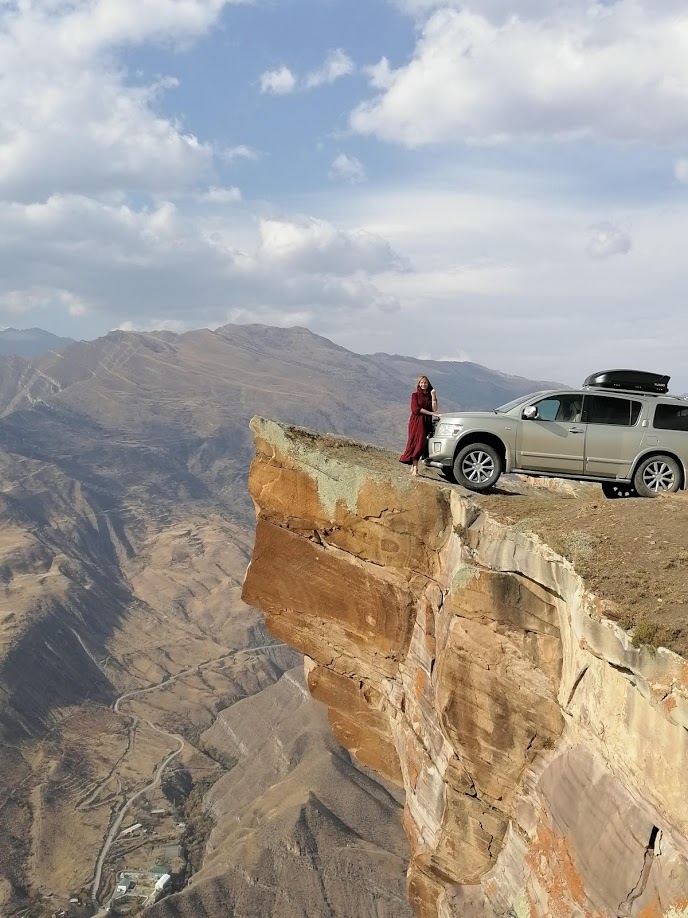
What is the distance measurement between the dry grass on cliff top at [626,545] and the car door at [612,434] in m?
0.93

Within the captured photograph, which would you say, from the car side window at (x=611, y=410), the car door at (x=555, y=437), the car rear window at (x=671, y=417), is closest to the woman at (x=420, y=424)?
the car door at (x=555, y=437)

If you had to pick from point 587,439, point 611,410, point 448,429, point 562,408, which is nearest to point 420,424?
point 448,429

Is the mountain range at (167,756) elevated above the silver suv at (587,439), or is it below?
below

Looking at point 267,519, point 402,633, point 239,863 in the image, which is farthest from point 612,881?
→ point 239,863

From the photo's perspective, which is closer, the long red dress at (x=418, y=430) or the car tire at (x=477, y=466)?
the car tire at (x=477, y=466)

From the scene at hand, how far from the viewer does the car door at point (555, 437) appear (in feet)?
53.7

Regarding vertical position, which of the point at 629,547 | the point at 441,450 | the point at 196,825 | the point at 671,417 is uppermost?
the point at 671,417

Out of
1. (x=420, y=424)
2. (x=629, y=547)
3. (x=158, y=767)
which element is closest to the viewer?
(x=629, y=547)

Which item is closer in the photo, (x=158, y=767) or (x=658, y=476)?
(x=658, y=476)

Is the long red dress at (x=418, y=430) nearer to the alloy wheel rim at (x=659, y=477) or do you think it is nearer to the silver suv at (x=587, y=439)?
the silver suv at (x=587, y=439)

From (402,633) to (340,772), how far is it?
78006 millimetres

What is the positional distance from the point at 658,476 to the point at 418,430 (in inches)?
223

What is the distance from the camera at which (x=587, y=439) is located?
1638cm

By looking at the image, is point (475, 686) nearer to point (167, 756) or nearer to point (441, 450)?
point (441, 450)
